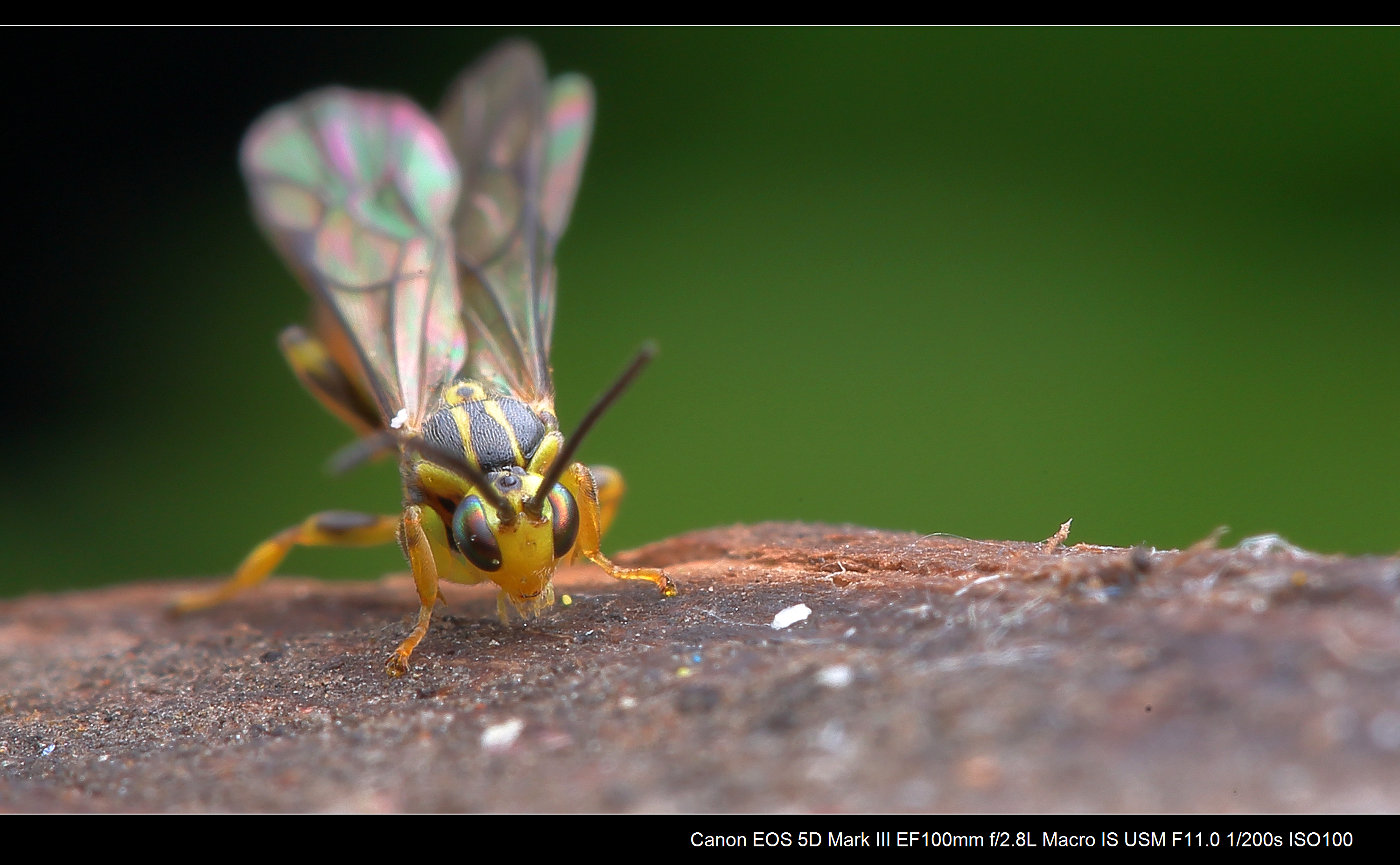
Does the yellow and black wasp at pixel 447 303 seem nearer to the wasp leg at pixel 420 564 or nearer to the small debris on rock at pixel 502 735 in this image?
the wasp leg at pixel 420 564

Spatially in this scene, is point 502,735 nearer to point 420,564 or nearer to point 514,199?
point 420,564

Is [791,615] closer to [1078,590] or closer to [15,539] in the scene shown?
[1078,590]

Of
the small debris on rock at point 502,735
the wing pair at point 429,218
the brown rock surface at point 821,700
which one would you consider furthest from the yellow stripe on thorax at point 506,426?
the small debris on rock at point 502,735

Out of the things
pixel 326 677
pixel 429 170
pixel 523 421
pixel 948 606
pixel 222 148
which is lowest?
pixel 326 677

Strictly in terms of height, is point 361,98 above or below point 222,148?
below

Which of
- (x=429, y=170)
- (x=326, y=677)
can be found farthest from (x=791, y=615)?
(x=429, y=170)

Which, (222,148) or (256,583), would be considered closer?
(256,583)
